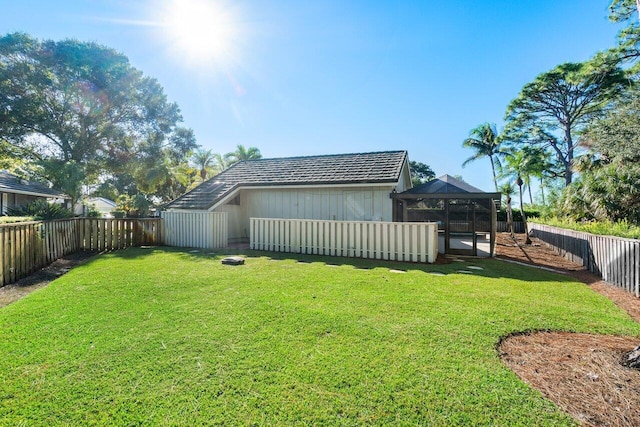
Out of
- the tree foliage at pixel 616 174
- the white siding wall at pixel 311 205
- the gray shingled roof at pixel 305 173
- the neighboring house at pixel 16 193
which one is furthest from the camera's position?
the neighboring house at pixel 16 193

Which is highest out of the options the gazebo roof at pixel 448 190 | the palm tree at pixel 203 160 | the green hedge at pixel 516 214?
the palm tree at pixel 203 160

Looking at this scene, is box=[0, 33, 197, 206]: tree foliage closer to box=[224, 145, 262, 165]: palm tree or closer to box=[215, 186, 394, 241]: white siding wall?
box=[224, 145, 262, 165]: palm tree

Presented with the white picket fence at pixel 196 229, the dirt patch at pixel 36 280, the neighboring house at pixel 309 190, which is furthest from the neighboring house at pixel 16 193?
the dirt patch at pixel 36 280

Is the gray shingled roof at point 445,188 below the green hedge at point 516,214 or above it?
above

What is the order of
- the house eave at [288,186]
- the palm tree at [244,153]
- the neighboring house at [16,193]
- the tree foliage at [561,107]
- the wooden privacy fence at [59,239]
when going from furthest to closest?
the palm tree at [244,153] < the tree foliage at [561,107] < the neighboring house at [16,193] < the house eave at [288,186] < the wooden privacy fence at [59,239]

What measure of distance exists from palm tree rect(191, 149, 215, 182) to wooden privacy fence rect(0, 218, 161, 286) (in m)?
22.5

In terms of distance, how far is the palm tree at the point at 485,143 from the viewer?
Answer: 3147 cm

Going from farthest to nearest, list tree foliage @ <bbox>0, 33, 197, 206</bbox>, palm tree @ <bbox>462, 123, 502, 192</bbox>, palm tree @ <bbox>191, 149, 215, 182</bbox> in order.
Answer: palm tree @ <bbox>191, 149, 215, 182</bbox> → palm tree @ <bbox>462, 123, 502, 192</bbox> → tree foliage @ <bbox>0, 33, 197, 206</bbox>

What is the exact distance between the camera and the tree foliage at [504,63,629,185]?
2455cm

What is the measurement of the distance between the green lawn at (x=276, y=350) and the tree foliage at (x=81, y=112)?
2266 centimetres

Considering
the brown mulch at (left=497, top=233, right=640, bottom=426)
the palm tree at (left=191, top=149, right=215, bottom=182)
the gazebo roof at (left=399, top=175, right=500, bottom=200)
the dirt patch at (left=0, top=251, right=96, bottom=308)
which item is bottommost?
the brown mulch at (left=497, top=233, right=640, bottom=426)

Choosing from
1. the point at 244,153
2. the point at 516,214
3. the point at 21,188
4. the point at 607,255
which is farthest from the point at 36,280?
the point at 516,214

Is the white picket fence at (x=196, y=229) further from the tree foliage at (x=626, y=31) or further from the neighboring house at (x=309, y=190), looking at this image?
the tree foliage at (x=626, y=31)

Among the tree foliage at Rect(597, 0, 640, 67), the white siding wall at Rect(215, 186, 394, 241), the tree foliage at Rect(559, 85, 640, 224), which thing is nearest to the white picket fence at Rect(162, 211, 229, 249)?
the white siding wall at Rect(215, 186, 394, 241)
